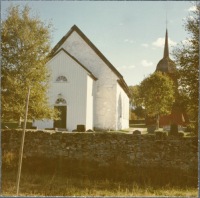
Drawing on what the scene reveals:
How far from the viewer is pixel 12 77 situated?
10492mm

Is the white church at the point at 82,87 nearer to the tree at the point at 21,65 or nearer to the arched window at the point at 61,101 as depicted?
the arched window at the point at 61,101

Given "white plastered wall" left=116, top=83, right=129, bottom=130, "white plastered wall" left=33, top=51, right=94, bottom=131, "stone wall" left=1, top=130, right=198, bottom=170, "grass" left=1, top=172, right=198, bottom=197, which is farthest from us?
"white plastered wall" left=116, top=83, right=129, bottom=130

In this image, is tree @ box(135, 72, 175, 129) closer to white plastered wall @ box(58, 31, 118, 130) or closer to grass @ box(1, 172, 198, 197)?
white plastered wall @ box(58, 31, 118, 130)

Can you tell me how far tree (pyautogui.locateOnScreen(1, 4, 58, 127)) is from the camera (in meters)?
10.2

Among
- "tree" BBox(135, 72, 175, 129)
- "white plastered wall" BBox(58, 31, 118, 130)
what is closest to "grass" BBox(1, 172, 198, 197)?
"white plastered wall" BBox(58, 31, 118, 130)

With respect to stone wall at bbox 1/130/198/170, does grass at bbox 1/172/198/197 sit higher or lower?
lower

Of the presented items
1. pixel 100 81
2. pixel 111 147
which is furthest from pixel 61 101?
pixel 111 147

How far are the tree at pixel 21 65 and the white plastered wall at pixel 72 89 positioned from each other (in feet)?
26.4

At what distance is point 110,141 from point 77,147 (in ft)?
5.10

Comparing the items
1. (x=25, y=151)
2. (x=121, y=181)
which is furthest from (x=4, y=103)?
(x=121, y=181)

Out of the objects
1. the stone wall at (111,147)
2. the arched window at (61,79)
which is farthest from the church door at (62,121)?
the stone wall at (111,147)

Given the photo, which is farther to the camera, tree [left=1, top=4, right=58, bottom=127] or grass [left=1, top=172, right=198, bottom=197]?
tree [left=1, top=4, right=58, bottom=127]

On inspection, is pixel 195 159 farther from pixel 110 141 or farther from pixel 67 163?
pixel 67 163

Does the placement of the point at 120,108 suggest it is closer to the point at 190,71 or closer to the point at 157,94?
the point at 157,94
